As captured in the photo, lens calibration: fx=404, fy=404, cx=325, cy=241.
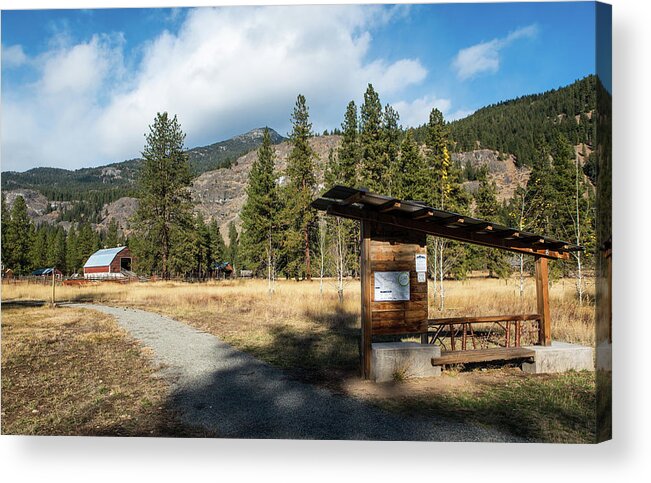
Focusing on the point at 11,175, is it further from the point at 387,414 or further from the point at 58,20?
the point at 387,414

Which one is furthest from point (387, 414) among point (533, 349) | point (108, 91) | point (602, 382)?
point (108, 91)

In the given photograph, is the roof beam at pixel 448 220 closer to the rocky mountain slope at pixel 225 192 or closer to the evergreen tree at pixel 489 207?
the evergreen tree at pixel 489 207

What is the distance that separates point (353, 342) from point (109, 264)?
9704mm

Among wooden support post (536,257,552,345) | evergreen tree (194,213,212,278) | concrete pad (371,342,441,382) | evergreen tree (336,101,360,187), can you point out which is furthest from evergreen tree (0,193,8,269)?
evergreen tree (336,101,360,187)

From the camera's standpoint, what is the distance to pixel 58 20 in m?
6.23

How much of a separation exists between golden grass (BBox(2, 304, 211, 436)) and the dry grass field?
1.00m

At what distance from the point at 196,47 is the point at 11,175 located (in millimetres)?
3718

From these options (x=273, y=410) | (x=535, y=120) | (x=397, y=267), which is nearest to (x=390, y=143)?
(x=535, y=120)

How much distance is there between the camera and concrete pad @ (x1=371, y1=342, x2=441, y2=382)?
667 centimetres

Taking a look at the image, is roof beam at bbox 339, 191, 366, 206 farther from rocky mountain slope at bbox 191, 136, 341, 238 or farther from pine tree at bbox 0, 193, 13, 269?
rocky mountain slope at bbox 191, 136, 341, 238

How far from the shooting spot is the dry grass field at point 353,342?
5.55m

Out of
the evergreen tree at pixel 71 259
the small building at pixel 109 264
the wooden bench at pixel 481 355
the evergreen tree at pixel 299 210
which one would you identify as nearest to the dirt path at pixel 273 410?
the wooden bench at pixel 481 355

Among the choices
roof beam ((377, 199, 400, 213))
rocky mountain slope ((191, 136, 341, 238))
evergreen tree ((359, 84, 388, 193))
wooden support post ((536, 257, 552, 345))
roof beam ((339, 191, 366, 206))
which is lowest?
wooden support post ((536, 257, 552, 345))

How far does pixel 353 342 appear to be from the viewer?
10.1m
